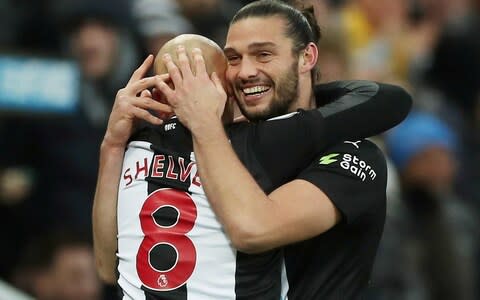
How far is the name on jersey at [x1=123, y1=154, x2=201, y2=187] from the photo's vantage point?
4.28 meters

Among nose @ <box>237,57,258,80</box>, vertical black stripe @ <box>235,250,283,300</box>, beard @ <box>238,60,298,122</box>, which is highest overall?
nose @ <box>237,57,258,80</box>

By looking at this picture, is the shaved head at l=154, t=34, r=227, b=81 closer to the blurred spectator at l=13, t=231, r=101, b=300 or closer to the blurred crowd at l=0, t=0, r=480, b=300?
the blurred crowd at l=0, t=0, r=480, b=300

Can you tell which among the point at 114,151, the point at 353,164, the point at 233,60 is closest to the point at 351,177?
the point at 353,164

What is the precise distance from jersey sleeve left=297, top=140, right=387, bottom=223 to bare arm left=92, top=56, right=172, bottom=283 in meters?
0.58

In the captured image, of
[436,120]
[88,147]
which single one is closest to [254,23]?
[88,147]

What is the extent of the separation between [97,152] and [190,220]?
2.87 meters

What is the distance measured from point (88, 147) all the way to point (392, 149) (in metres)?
2.22

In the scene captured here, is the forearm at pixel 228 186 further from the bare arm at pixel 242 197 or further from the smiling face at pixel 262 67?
the smiling face at pixel 262 67

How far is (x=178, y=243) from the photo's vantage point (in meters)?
4.25

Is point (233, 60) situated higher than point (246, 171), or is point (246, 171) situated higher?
point (233, 60)

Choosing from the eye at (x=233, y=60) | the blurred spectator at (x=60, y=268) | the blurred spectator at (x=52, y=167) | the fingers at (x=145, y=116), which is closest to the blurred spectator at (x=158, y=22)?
the blurred spectator at (x=52, y=167)

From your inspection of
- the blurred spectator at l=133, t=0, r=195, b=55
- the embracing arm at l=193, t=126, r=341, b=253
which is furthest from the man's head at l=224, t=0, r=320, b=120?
the blurred spectator at l=133, t=0, r=195, b=55

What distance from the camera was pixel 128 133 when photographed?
14.6ft

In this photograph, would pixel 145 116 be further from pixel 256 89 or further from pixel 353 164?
pixel 353 164
